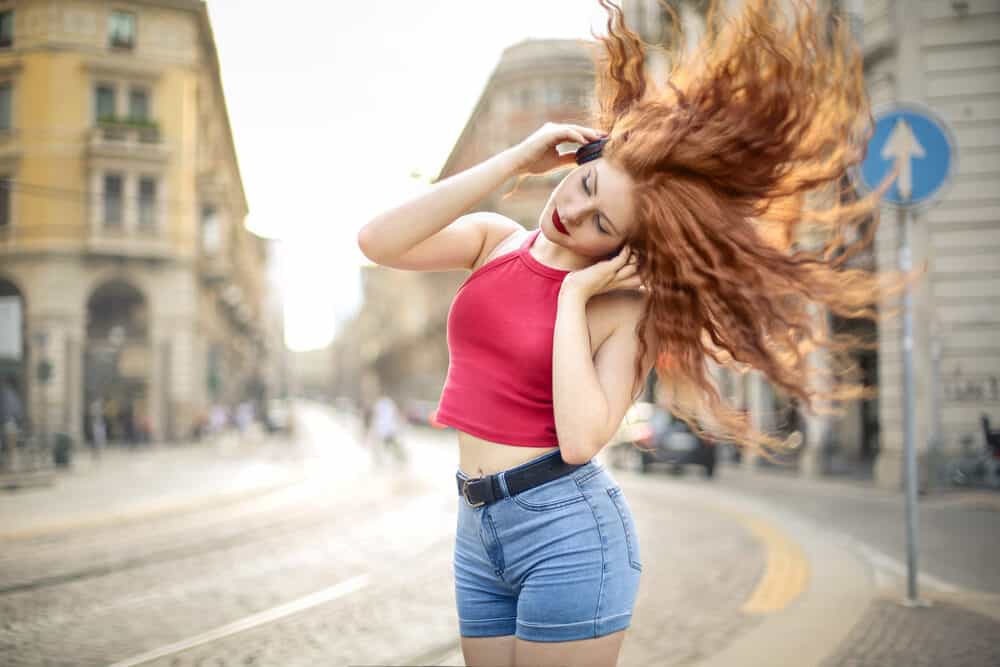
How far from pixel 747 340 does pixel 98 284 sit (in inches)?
139

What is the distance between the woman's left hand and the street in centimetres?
263

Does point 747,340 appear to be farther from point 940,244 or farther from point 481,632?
point 940,244

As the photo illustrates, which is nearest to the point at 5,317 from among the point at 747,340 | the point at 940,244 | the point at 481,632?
the point at 481,632

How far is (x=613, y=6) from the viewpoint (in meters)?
2.15

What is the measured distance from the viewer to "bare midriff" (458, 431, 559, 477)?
73.7 inches

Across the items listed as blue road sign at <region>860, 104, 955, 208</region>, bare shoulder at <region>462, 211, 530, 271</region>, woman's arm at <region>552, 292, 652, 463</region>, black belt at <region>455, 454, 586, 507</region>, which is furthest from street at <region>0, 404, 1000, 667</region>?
blue road sign at <region>860, 104, 955, 208</region>

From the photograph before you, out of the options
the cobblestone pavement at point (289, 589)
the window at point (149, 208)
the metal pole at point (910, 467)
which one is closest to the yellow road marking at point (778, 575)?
the cobblestone pavement at point (289, 589)

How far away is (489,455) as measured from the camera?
1.90 meters

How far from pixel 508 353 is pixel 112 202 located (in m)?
3.28

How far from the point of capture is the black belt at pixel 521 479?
1840 millimetres

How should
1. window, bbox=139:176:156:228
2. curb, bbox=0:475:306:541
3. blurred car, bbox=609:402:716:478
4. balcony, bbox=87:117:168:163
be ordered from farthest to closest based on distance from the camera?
blurred car, bbox=609:402:716:478 < window, bbox=139:176:156:228 < curb, bbox=0:475:306:541 < balcony, bbox=87:117:168:163

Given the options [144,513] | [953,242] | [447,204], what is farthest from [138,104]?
[953,242]

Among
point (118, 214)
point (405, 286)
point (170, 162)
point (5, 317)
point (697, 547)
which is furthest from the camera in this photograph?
point (405, 286)

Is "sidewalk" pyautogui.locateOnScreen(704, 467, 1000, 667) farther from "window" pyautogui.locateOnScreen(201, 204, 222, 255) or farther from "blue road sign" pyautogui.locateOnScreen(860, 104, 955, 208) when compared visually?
"window" pyautogui.locateOnScreen(201, 204, 222, 255)
